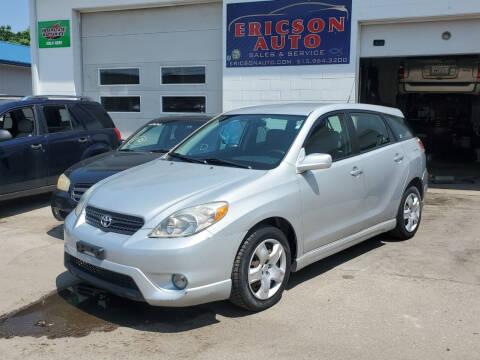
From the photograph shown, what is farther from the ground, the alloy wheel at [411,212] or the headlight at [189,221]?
the headlight at [189,221]

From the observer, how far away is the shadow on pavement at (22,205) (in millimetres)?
7829

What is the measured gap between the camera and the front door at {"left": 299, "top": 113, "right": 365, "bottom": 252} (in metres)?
4.41

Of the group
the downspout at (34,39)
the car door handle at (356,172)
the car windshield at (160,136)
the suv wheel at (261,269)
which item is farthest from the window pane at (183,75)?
the suv wheel at (261,269)

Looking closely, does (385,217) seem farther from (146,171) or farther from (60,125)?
(60,125)

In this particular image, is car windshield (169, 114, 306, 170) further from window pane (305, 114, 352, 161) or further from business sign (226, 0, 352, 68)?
business sign (226, 0, 352, 68)

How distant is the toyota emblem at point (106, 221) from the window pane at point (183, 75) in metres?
8.28

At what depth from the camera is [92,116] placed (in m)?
8.54

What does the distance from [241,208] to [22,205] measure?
5804mm

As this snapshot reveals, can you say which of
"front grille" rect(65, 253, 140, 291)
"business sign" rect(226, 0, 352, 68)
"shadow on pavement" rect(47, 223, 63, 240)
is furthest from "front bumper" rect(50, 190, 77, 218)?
"business sign" rect(226, 0, 352, 68)

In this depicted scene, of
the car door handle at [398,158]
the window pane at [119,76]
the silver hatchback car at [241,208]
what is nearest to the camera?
the silver hatchback car at [241,208]

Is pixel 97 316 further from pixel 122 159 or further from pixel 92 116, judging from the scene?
pixel 92 116

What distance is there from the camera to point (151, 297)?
3592 millimetres

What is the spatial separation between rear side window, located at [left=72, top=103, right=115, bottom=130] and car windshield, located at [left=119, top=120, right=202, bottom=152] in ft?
4.24

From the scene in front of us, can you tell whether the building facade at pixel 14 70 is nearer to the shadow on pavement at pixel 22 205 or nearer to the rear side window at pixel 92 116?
the shadow on pavement at pixel 22 205
